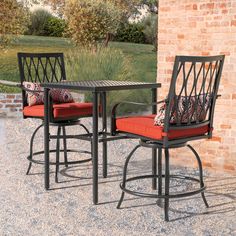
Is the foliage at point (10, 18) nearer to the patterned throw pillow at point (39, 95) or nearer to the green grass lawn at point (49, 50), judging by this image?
the green grass lawn at point (49, 50)

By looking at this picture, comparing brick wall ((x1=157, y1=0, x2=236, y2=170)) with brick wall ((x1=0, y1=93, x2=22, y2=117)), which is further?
brick wall ((x1=0, y1=93, x2=22, y2=117))

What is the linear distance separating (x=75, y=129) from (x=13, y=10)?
25.7 feet

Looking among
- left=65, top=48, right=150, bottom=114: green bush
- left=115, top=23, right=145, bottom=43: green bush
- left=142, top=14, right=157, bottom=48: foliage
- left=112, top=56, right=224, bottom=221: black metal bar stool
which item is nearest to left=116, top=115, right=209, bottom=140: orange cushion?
left=112, top=56, right=224, bottom=221: black metal bar stool

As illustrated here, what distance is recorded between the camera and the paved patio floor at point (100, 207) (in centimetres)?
431

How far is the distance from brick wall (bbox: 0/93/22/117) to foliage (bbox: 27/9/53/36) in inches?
518

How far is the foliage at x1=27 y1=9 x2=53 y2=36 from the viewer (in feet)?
77.6

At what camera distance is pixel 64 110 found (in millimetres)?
5500

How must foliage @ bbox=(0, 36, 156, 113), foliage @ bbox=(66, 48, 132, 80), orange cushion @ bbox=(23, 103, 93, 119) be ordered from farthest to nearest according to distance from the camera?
foliage @ bbox=(0, 36, 156, 113) → foliage @ bbox=(66, 48, 132, 80) → orange cushion @ bbox=(23, 103, 93, 119)

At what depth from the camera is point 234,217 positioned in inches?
180

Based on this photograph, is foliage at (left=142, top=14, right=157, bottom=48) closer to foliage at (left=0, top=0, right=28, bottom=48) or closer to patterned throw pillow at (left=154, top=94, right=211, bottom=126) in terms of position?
foliage at (left=0, top=0, right=28, bottom=48)

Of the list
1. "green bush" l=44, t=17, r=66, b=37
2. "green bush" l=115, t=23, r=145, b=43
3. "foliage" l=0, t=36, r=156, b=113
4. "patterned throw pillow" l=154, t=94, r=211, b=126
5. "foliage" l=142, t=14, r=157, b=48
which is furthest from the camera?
"green bush" l=44, t=17, r=66, b=37

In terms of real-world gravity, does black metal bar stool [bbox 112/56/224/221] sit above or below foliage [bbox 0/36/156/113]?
above

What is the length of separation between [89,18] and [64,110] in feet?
50.9

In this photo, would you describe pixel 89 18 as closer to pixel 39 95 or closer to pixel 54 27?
pixel 54 27
